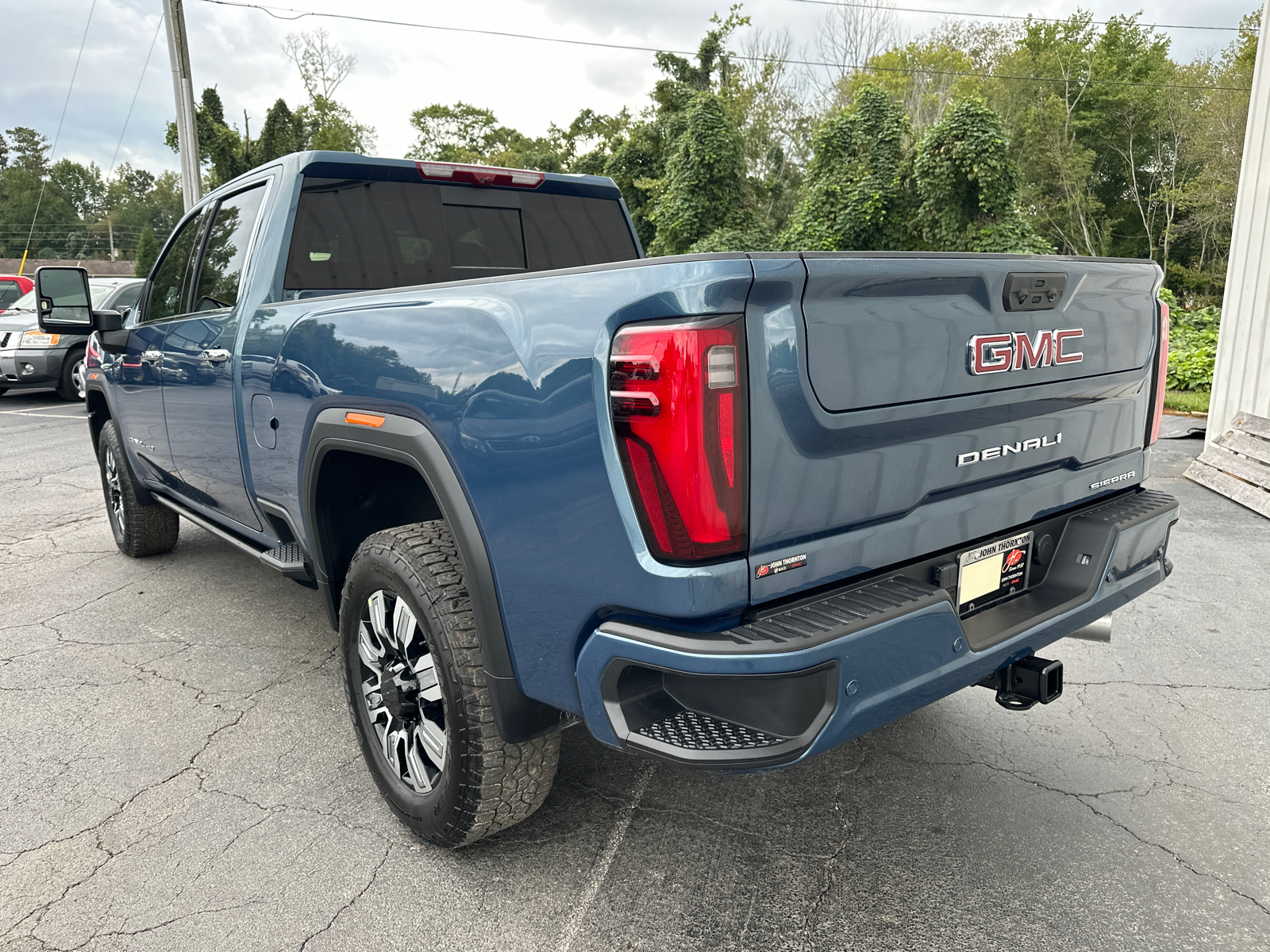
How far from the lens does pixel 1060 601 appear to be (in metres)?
2.43

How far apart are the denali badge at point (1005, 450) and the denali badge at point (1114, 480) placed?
0.29 metres

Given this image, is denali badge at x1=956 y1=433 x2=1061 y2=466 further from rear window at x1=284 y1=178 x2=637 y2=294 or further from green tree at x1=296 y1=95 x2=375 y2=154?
green tree at x1=296 y1=95 x2=375 y2=154

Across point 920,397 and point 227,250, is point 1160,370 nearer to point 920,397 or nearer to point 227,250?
point 920,397

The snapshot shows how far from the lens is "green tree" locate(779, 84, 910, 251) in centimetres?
2227

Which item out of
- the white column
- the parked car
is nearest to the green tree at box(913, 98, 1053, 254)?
the white column

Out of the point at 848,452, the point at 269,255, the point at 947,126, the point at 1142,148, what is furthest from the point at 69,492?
the point at 1142,148

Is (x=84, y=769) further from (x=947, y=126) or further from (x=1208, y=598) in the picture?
(x=947, y=126)

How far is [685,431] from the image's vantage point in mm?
1698

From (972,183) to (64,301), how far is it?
19254mm

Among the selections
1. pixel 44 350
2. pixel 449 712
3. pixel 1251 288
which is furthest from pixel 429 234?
pixel 44 350

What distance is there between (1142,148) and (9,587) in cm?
5119

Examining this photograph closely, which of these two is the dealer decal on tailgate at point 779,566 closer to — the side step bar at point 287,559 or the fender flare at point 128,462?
the side step bar at point 287,559

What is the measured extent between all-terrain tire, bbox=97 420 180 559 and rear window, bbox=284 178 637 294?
227 centimetres

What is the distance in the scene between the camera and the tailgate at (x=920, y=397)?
1773mm
